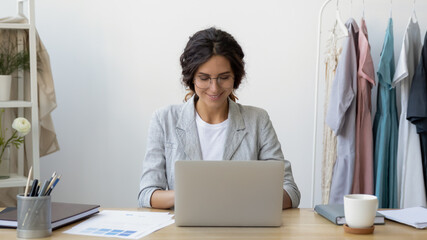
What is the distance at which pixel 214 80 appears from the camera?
2.30 metres

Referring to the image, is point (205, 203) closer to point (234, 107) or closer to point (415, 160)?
point (234, 107)

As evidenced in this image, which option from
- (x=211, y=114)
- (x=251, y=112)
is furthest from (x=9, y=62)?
(x=251, y=112)

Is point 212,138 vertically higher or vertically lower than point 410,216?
higher

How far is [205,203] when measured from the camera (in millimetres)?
1728

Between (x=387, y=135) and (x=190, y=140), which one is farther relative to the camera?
(x=387, y=135)

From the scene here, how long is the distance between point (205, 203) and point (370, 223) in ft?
1.59

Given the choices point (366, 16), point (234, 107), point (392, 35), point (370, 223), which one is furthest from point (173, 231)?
point (366, 16)

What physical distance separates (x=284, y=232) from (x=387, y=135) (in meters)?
1.88

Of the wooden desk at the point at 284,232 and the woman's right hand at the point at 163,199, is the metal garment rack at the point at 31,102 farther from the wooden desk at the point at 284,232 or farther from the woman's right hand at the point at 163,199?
the wooden desk at the point at 284,232

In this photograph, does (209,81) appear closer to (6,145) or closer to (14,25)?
(14,25)

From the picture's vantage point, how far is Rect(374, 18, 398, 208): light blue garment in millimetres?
3367

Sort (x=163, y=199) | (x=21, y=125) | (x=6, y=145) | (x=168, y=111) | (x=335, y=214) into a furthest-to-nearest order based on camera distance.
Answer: (x=6, y=145) → (x=21, y=125) → (x=168, y=111) → (x=163, y=199) → (x=335, y=214)

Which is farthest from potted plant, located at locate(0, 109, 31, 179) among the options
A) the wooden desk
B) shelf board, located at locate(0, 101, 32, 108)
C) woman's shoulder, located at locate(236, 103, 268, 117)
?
the wooden desk

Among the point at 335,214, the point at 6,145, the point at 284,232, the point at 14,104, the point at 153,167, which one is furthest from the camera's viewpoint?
the point at 6,145
